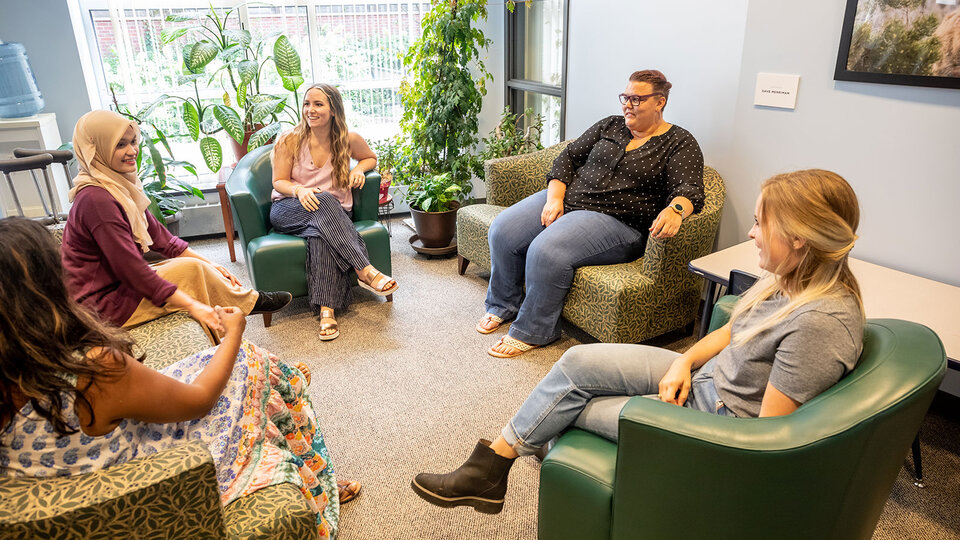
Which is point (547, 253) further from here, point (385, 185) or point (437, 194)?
point (385, 185)

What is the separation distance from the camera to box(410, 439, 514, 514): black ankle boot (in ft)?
5.50

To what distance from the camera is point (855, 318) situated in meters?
1.21

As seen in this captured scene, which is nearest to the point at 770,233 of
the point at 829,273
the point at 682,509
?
the point at 829,273

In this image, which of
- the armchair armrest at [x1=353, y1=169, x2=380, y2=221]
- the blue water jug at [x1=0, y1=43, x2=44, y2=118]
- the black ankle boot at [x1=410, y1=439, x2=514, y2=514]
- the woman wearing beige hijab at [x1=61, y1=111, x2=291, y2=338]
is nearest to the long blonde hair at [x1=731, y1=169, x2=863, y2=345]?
the black ankle boot at [x1=410, y1=439, x2=514, y2=514]

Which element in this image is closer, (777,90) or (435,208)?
(777,90)

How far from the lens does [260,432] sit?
147 cm

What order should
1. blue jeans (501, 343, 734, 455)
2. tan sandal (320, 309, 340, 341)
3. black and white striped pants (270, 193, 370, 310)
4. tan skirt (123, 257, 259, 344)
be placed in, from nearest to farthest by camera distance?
blue jeans (501, 343, 734, 455), tan skirt (123, 257, 259, 344), tan sandal (320, 309, 340, 341), black and white striped pants (270, 193, 370, 310)

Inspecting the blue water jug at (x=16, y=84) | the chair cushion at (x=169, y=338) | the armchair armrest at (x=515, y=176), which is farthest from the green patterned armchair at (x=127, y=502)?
the blue water jug at (x=16, y=84)

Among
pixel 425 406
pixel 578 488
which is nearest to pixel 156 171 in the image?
pixel 425 406

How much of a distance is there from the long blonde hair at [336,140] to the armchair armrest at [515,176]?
0.77m

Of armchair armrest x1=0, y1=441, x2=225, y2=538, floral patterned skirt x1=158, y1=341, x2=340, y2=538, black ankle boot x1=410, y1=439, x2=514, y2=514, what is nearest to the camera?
armchair armrest x1=0, y1=441, x2=225, y2=538

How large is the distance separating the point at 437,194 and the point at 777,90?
1959 millimetres

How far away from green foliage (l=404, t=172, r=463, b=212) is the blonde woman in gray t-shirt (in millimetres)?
2273

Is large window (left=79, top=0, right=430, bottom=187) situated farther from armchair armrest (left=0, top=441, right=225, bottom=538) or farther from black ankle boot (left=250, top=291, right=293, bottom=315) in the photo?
armchair armrest (left=0, top=441, right=225, bottom=538)
